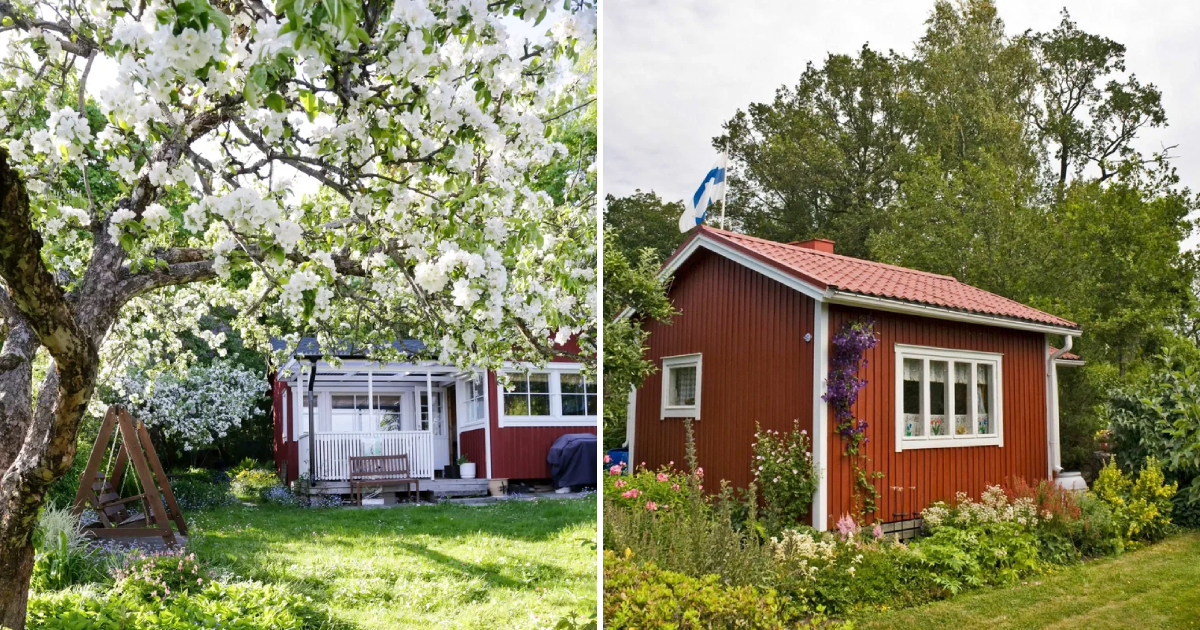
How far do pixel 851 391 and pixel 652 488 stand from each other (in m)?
0.74

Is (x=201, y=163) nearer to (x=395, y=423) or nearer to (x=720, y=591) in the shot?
(x=720, y=591)

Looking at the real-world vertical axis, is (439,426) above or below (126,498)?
above

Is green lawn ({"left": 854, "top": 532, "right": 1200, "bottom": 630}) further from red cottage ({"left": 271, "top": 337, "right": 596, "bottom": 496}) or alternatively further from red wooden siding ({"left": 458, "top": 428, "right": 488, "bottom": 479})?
red wooden siding ({"left": 458, "top": 428, "right": 488, "bottom": 479})

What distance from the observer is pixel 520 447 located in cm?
945

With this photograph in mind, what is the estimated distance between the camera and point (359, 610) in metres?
4.25

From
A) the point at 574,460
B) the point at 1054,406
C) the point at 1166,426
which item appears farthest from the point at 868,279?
the point at 574,460

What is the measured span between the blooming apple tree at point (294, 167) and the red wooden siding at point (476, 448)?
5.58 metres

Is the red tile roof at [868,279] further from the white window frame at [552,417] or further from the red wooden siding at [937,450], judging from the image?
the white window frame at [552,417]

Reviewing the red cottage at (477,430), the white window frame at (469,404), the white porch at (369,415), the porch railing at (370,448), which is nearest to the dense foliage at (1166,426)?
the red cottage at (477,430)

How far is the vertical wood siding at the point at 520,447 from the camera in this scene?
30.9 ft

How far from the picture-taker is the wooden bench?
30.0ft

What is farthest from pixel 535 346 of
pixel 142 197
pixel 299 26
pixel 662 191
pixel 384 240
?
pixel 299 26

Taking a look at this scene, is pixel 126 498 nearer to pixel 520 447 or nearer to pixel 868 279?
pixel 520 447

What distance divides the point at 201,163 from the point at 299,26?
2.01 meters
